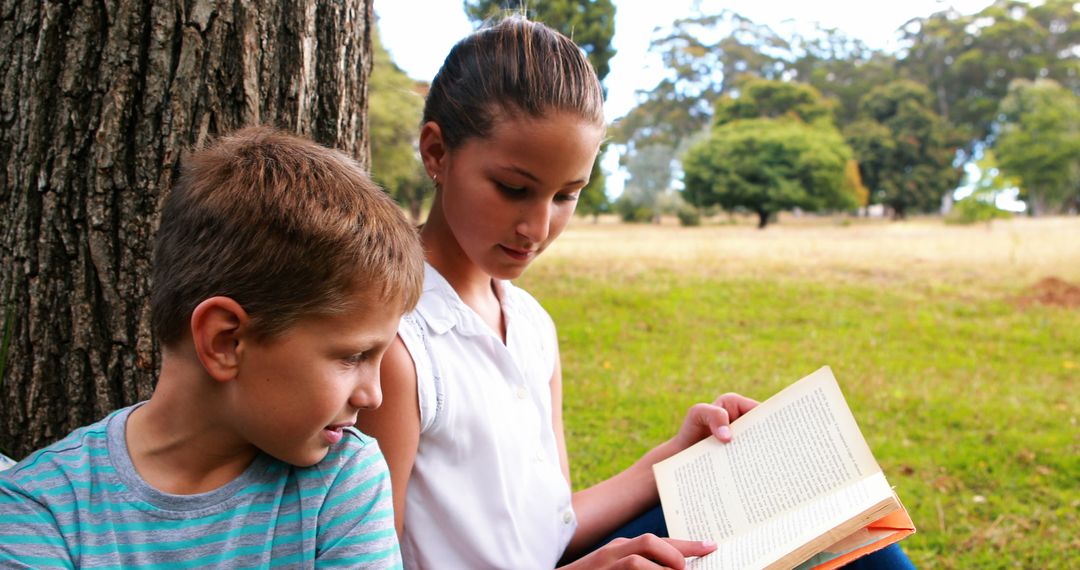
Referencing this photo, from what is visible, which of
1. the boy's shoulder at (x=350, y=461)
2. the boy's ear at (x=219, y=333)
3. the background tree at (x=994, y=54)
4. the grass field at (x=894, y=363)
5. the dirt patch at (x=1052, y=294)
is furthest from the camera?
the background tree at (x=994, y=54)

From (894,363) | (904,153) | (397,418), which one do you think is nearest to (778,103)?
(904,153)

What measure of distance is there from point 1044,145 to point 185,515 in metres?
33.8

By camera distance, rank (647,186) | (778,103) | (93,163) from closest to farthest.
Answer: (93,163), (778,103), (647,186)

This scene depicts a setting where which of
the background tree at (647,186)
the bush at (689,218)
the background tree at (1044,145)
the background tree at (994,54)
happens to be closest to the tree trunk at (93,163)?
the bush at (689,218)

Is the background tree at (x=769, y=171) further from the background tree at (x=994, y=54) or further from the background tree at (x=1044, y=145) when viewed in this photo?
the background tree at (x=994, y=54)

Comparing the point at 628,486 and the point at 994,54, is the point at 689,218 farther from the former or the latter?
the point at 628,486

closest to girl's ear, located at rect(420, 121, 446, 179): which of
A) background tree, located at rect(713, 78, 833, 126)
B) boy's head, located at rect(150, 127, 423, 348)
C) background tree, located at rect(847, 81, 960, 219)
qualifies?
boy's head, located at rect(150, 127, 423, 348)

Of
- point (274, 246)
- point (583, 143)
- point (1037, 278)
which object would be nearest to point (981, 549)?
point (583, 143)

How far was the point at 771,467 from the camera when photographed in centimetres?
145

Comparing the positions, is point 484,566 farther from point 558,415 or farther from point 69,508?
point 69,508

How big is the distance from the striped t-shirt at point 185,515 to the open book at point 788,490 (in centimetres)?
54

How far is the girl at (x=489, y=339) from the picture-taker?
1.34m

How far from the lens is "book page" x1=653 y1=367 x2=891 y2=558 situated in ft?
4.42

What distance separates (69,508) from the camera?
1.04 metres
